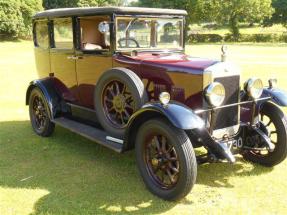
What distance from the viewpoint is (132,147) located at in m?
4.68

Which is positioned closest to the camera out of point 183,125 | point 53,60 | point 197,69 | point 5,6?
point 183,125

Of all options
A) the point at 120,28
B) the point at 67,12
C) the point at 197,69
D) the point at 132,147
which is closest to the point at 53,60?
the point at 67,12

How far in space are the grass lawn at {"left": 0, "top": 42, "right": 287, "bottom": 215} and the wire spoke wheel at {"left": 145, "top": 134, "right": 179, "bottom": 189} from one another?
0.23m

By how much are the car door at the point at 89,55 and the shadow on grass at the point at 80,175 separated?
0.86 metres

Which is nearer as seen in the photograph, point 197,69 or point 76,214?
point 76,214

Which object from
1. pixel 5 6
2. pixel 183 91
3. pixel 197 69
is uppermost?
pixel 5 6

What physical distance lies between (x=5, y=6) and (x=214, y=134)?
3635 centimetres

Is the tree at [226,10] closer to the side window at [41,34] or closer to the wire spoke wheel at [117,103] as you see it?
the side window at [41,34]

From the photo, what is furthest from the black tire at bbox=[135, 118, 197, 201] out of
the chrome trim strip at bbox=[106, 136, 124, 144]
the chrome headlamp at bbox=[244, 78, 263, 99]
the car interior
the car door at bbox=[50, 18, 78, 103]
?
the car door at bbox=[50, 18, 78, 103]

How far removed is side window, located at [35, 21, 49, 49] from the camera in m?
6.53

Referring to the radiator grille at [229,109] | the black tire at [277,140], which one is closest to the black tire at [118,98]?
the radiator grille at [229,109]

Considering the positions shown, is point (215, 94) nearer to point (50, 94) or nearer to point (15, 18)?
point (50, 94)

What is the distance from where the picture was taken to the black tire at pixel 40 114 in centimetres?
636

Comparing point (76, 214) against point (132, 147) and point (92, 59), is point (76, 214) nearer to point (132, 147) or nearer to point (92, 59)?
point (132, 147)
